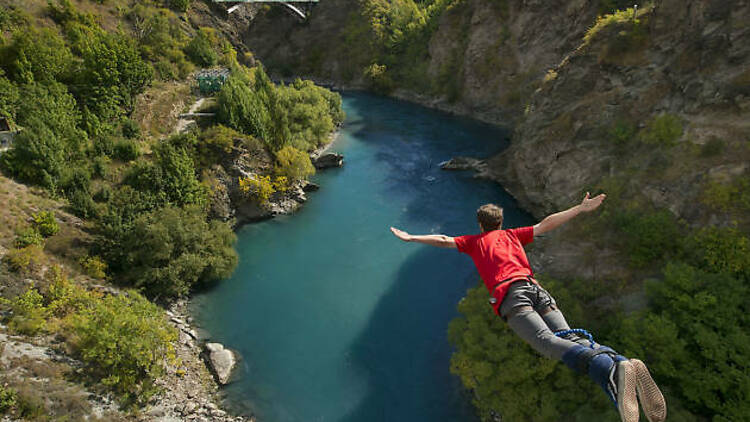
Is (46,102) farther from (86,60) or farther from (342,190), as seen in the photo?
(342,190)

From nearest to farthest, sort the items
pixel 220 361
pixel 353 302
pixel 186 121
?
1. pixel 220 361
2. pixel 353 302
3. pixel 186 121

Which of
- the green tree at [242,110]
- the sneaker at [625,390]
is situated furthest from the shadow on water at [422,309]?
the sneaker at [625,390]

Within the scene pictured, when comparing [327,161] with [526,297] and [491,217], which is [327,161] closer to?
[491,217]

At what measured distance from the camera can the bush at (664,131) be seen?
1832cm

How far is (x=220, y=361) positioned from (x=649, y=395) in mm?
16475

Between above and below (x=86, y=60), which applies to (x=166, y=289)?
below

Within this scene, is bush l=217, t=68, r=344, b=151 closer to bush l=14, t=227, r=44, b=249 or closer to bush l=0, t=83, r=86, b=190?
bush l=0, t=83, r=86, b=190

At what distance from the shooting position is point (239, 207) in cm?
2734

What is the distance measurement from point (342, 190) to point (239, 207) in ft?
28.0

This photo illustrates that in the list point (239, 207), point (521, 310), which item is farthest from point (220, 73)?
point (521, 310)

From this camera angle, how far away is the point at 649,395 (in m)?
4.50

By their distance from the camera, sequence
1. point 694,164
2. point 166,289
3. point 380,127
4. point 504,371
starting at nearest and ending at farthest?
point 504,371, point 694,164, point 166,289, point 380,127

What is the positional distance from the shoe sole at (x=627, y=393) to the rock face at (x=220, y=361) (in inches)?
623

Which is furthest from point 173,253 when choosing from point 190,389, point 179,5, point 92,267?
point 179,5
